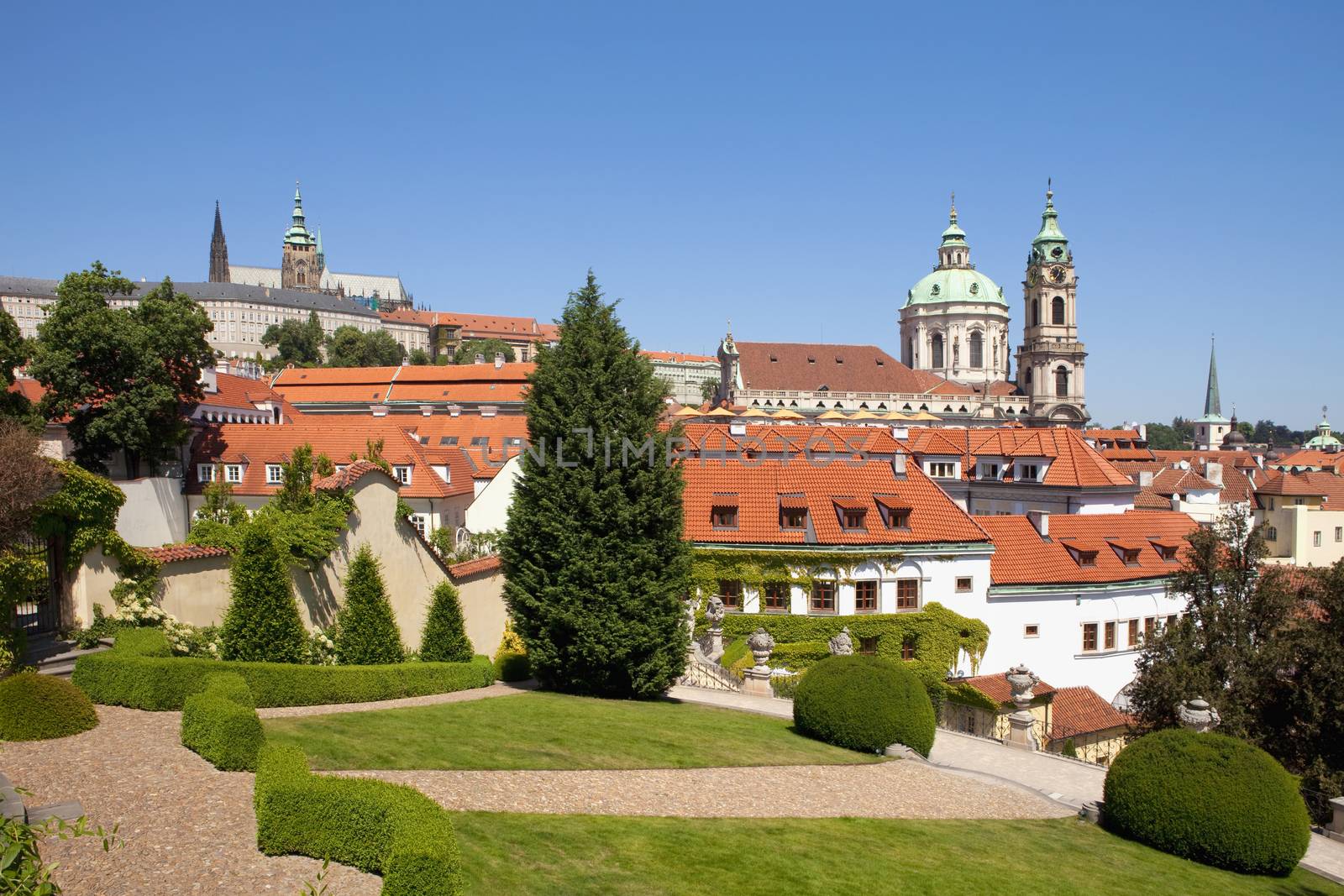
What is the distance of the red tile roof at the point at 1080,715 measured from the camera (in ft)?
104

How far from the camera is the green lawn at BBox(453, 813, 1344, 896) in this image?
1246cm

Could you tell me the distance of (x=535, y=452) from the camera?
2594 centimetres

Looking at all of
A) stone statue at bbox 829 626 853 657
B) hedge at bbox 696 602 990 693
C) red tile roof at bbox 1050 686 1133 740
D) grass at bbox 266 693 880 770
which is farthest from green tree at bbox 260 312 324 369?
grass at bbox 266 693 880 770

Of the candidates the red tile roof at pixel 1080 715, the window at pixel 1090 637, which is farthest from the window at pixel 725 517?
the window at pixel 1090 637

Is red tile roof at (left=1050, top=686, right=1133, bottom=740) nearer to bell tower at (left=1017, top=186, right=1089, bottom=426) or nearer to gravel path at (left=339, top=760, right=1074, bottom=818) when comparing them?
gravel path at (left=339, top=760, right=1074, bottom=818)

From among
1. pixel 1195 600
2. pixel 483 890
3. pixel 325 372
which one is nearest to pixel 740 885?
pixel 483 890

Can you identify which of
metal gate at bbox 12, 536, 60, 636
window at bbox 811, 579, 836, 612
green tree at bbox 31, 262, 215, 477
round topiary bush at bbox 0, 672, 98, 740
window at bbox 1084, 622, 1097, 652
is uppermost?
green tree at bbox 31, 262, 215, 477

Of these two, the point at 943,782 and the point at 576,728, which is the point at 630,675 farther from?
the point at 943,782

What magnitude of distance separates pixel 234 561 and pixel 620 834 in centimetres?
1100

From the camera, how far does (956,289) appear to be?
154000 millimetres

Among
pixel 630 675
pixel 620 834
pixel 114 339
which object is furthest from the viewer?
pixel 114 339

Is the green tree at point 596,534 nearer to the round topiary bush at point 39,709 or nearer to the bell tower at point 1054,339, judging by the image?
the round topiary bush at point 39,709

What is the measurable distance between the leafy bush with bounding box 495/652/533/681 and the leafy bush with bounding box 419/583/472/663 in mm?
1353

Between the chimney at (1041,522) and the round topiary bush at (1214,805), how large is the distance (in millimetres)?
20880
